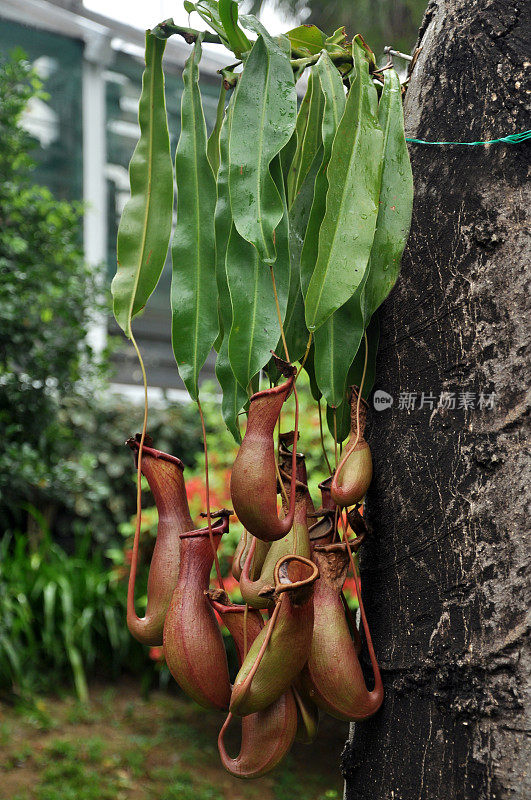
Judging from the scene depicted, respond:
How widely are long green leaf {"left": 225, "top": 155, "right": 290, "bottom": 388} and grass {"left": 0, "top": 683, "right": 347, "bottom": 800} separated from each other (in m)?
2.33

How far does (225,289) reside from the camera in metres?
0.92

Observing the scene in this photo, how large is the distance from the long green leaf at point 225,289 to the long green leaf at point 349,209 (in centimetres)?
14

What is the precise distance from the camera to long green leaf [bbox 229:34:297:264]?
834 millimetres

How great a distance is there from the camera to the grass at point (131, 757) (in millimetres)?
2814

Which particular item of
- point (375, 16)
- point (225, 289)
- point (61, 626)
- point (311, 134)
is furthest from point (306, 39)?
point (375, 16)

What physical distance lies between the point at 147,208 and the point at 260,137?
0.18 meters

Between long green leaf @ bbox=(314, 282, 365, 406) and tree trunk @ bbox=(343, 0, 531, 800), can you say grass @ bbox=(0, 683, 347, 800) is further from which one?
long green leaf @ bbox=(314, 282, 365, 406)

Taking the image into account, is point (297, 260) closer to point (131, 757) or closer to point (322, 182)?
point (322, 182)

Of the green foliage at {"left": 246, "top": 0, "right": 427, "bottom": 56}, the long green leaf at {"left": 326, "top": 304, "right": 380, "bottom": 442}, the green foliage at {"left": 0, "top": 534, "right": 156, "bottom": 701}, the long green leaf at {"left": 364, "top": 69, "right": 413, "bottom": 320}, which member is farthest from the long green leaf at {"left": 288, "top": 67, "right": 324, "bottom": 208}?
the green foliage at {"left": 246, "top": 0, "right": 427, "bottom": 56}

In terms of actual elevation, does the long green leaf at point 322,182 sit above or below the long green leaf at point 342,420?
above

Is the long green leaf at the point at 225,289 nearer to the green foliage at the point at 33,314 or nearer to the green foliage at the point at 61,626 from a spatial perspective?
the green foliage at the point at 33,314

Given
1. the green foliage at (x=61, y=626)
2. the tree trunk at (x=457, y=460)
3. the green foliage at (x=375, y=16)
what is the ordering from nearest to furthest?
the tree trunk at (x=457, y=460)
the green foliage at (x=61, y=626)
the green foliage at (x=375, y=16)

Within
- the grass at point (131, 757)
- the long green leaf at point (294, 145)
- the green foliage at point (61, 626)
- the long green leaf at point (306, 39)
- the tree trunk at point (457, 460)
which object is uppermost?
the long green leaf at point (306, 39)

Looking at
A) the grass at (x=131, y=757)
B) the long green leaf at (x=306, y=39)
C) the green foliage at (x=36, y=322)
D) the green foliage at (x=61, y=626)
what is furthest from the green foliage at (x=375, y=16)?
the long green leaf at (x=306, y=39)
